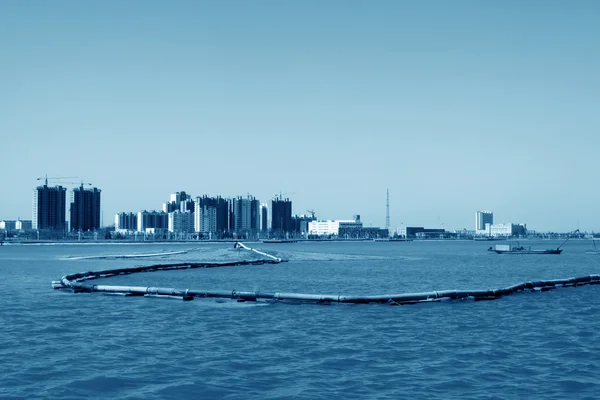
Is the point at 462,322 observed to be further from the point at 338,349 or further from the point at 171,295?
the point at 171,295

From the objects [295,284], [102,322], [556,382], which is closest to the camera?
[556,382]

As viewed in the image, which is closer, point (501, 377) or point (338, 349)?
point (501, 377)

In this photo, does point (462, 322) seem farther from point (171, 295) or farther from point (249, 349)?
point (171, 295)

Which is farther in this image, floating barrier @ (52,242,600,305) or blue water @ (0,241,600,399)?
floating barrier @ (52,242,600,305)

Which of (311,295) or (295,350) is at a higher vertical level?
(311,295)

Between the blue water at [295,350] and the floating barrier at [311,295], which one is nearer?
the blue water at [295,350]

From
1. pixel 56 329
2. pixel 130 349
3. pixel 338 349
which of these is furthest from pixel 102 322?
pixel 338 349

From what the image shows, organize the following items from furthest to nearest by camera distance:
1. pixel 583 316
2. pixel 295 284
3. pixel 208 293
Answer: pixel 295 284, pixel 208 293, pixel 583 316

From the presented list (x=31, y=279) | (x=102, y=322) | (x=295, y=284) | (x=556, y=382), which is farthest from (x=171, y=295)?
(x=556, y=382)

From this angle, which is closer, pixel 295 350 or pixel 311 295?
pixel 295 350
